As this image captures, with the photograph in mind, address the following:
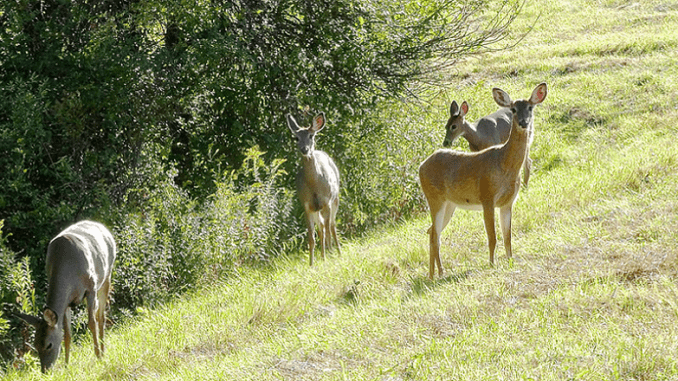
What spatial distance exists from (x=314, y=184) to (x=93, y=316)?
140 inches

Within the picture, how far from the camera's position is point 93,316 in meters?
7.99

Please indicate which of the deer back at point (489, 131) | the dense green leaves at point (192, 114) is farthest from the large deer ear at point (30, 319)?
the deer back at point (489, 131)

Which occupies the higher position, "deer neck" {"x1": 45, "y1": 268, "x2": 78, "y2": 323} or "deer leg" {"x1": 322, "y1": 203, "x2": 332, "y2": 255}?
"deer neck" {"x1": 45, "y1": 268, "x2": 78, "y2": 323}

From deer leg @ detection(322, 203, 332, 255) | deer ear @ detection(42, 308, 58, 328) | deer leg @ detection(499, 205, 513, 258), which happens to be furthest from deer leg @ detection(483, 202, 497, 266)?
deer ear @ detection(42, 308, 58, 328)

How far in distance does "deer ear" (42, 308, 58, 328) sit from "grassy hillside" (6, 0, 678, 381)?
1.59ft

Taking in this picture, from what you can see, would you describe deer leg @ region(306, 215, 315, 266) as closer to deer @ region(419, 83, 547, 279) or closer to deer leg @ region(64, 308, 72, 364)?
deer @ region(419, 83, 547, 279)

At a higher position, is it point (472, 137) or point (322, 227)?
point (472, 137)

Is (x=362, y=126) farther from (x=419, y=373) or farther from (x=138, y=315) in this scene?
(x=419, y=373)

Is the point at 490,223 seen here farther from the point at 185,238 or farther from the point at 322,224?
the point at 185,238

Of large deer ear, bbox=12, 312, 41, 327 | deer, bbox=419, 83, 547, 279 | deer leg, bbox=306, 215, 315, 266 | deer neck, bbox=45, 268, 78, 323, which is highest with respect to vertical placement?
deer, bbox=419, 83, 547, 279

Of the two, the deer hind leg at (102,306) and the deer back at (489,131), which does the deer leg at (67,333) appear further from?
the deer back at (489,131)

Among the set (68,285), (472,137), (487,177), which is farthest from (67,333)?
(472,137)

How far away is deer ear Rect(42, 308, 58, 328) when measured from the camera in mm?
7520

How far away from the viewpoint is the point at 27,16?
9.65m
